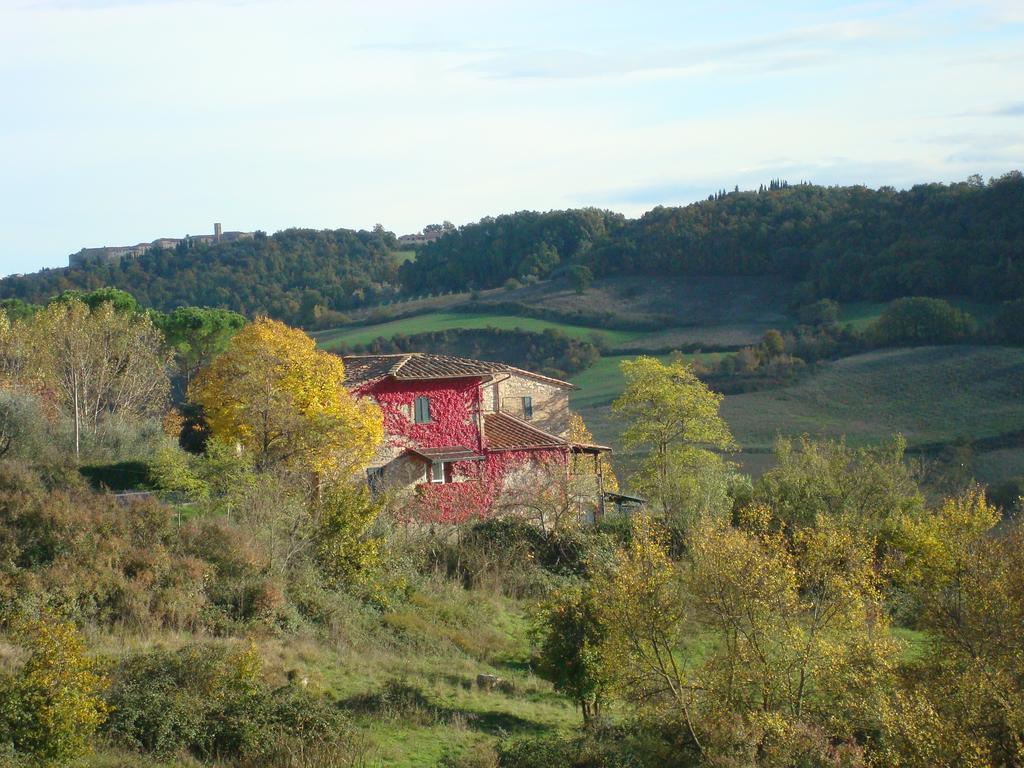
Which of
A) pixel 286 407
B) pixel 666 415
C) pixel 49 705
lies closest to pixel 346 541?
pixel 286 407

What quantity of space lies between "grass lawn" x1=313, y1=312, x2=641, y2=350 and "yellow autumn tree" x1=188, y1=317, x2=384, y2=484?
4338 cm

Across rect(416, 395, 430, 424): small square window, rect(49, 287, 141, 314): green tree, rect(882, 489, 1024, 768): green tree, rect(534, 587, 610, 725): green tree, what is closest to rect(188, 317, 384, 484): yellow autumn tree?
rect(416, 395, 430, 424): small square window

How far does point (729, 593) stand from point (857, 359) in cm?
5271

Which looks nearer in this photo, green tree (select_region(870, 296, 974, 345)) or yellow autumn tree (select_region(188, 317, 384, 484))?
yellow autumn tree (select_region(188, 317, 384, 484))

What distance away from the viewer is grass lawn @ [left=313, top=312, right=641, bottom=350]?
251 feet

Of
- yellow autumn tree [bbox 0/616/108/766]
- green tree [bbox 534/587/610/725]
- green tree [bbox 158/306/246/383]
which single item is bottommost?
green tree [bbox 534/587/610/725]

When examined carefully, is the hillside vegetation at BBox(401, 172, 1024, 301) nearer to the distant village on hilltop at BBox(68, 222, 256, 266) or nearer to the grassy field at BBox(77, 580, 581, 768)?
the distant village on hilltop at BBox(68, 222, 256, 266)

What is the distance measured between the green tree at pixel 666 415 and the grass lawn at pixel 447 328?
125 ft

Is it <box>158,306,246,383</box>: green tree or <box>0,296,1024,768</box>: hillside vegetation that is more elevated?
<box>158,306,246,383</box>: green tree

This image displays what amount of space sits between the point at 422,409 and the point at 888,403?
31225 mm

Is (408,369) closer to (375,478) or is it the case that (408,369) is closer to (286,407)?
(375,478)

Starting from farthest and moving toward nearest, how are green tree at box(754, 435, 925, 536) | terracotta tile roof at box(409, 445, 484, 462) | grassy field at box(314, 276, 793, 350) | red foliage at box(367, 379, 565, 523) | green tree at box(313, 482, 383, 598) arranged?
1. grassy field at box(314, 276, 793, 350)
2. terracotta tile roof at box(409, 445, 484, 462)
3. red foliage at box(367, 379, 565, 523)
4. green tree at box(754, 435, 925, 536)
5. green tree at box(313, 482, 383, 598)

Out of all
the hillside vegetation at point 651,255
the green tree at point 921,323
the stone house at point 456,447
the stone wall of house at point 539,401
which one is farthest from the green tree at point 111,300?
the green tree at point 921,323

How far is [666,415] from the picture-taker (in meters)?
37.3
